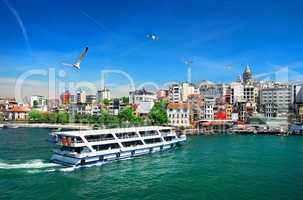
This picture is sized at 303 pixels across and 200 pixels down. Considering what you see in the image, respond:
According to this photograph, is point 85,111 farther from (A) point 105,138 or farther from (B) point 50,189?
(B) point 50,189

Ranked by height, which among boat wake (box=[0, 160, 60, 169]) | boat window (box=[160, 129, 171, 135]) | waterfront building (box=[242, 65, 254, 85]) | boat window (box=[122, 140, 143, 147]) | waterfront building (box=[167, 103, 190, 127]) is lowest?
boat wake (box=[0, 160, 60, 169])

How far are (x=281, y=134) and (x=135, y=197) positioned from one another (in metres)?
46.2

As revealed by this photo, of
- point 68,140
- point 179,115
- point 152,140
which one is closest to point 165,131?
point 152,140

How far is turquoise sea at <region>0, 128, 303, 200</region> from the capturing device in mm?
18828

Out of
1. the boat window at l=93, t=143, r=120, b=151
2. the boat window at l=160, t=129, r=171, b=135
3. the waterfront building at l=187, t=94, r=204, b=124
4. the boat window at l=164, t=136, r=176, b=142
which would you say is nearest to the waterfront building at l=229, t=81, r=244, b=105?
the waterfront building at l=187, t=94, r=204, b=124

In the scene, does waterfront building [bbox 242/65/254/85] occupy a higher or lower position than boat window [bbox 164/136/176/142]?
higher

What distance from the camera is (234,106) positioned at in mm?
78438

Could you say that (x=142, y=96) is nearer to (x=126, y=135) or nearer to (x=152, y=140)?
(x=152, y=140)

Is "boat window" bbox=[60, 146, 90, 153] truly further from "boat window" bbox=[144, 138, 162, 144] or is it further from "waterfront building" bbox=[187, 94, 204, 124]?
"waterfront building" bbox=[187, 94, 204, 124]

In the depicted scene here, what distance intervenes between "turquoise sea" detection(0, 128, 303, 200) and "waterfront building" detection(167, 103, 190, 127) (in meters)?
32.3

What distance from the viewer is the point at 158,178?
22578mm

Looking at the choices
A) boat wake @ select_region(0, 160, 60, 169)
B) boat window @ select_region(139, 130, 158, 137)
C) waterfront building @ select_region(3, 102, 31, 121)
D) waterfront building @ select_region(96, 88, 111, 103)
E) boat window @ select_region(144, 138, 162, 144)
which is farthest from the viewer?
waterfront building @ select_region(96, 88, 111, 103)

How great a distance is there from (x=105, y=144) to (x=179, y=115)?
125 ft

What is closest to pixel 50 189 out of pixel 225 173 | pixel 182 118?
pixel 225 173
